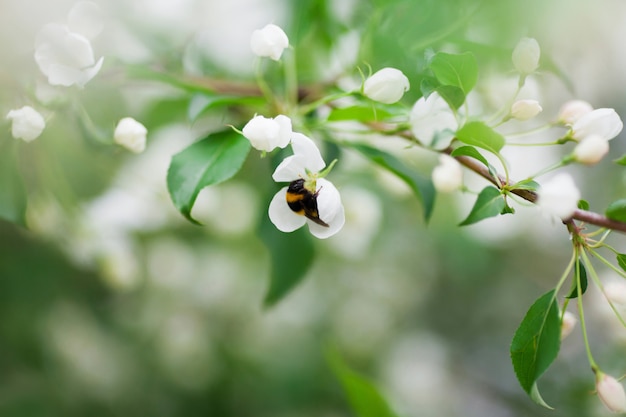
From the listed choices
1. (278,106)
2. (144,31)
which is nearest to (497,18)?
(278,106)

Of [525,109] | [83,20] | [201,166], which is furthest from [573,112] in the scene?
[83,20]

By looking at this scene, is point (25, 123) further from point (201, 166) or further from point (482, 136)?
point (482, 136)

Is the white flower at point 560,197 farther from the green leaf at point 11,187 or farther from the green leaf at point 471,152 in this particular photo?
the green leaf at point 11,187

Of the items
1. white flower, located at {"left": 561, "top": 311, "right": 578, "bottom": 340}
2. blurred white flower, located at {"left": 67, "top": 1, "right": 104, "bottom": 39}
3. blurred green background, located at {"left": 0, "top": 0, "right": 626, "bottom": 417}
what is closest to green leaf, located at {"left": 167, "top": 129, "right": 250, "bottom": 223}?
blurred green background, located at {"left": 0, "top": 0, "right": 626, "bottom": 417}

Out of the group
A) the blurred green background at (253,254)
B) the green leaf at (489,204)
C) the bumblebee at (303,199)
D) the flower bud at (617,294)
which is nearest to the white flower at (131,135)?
the blurred green background at (253,254)

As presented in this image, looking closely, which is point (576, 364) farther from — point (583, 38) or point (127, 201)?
point (127, 201)

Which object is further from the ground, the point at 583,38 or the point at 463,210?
the point at 583,38
